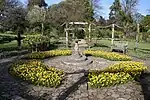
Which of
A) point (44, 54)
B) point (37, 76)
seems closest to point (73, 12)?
point (44, 54)

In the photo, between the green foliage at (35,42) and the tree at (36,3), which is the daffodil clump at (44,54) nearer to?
the green foliage at (35,42)

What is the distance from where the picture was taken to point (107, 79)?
766 cm

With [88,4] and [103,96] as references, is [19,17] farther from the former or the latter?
[88,4]

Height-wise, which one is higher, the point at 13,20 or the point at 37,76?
the point at 13,20

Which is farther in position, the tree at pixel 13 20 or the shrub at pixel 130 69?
the tree at pixel 13 20

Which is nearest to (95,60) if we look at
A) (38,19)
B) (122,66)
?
(122,66)

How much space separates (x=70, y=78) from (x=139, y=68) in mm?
2817

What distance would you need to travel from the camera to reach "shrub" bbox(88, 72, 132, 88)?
7.49 metres

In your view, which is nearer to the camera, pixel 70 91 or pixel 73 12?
pixel 70 91

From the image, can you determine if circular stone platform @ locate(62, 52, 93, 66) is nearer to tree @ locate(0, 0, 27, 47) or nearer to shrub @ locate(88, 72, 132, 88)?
shrub @ locate(88, 72, 132, 88)

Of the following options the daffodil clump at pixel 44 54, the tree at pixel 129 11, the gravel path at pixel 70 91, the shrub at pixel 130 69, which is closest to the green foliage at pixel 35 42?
the daffodil clump at pixel 44 54

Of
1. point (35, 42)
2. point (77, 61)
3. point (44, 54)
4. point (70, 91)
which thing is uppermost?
point (35, 42)

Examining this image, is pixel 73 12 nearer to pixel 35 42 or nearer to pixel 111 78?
pixel 35 42

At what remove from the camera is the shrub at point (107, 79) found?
7488mm
